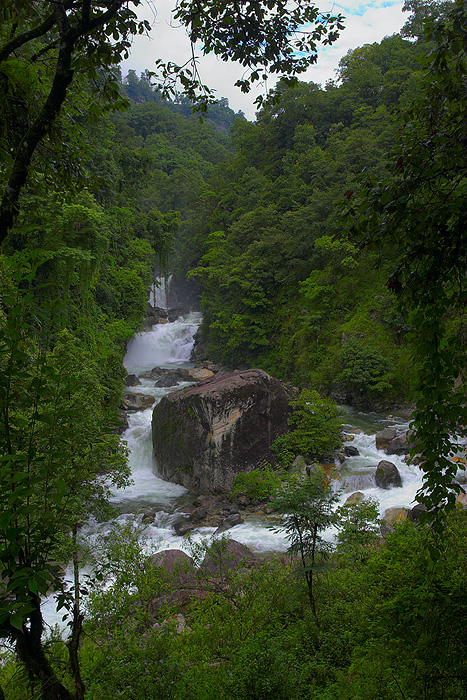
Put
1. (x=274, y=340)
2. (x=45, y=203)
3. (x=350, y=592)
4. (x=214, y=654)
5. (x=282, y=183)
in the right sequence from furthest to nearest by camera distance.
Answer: (x=282, y=183) < (x=274, y=340) < (x=45, y=203) < (x=350, y=592) < (x=214, y=654)

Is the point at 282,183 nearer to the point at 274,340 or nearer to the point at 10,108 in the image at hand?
the point at 274,340

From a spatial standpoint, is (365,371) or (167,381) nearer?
(365,371)

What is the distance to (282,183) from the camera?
27.8 meters

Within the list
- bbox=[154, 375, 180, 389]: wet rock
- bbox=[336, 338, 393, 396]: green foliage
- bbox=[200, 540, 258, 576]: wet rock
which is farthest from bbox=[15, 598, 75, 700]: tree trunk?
bbox=[154, 375, 180, 389]: wet rock

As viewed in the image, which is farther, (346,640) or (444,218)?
(346,640)

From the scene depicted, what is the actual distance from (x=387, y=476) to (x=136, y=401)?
434 inches

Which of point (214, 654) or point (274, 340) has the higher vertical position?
point (274, 340)

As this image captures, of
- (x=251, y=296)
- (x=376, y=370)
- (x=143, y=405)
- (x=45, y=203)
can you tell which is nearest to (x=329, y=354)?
(x=376, y=370)

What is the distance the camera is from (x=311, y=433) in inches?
485

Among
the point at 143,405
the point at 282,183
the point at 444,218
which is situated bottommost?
the point at 143,405

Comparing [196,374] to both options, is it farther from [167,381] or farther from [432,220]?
[432,220]

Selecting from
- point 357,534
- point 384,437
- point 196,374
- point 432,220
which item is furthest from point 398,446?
point 196,374

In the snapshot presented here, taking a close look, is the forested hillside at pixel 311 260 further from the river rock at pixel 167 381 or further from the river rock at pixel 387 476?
the river rock at pixel 387 476

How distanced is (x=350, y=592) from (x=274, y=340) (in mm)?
18195
